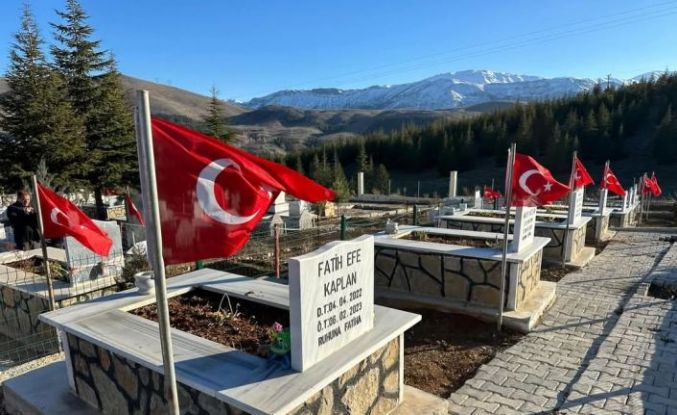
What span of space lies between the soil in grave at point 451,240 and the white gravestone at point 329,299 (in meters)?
4.36

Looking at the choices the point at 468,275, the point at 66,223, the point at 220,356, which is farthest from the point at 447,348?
the point at 66,223

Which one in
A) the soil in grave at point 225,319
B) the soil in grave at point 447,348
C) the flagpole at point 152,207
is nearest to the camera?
the flagpole at point 152,207

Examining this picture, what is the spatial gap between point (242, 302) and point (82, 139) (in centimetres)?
1532

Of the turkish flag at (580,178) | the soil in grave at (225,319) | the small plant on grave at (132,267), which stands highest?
the turkish flag at (580,178)

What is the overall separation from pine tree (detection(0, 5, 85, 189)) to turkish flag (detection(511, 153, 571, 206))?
15.4 metres

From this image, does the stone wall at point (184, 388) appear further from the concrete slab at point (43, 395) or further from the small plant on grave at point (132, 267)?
the small plant on grave at point (132, 267)

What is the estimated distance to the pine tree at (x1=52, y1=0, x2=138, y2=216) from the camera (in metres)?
17.8

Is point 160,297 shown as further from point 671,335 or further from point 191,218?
point 671,335

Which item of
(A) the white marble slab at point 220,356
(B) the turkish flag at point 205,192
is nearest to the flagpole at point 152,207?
(B) the turkish flag at point 205,192

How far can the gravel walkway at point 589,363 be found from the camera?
418 cm

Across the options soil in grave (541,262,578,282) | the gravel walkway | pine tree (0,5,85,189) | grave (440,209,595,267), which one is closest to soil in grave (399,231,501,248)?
the gravel walkway

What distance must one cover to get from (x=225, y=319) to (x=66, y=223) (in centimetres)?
260

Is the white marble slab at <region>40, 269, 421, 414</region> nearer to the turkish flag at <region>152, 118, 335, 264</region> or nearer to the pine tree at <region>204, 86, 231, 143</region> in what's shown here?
the turkish flag at <region>152, 118, 335, 264</region>

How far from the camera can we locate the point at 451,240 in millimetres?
7766
